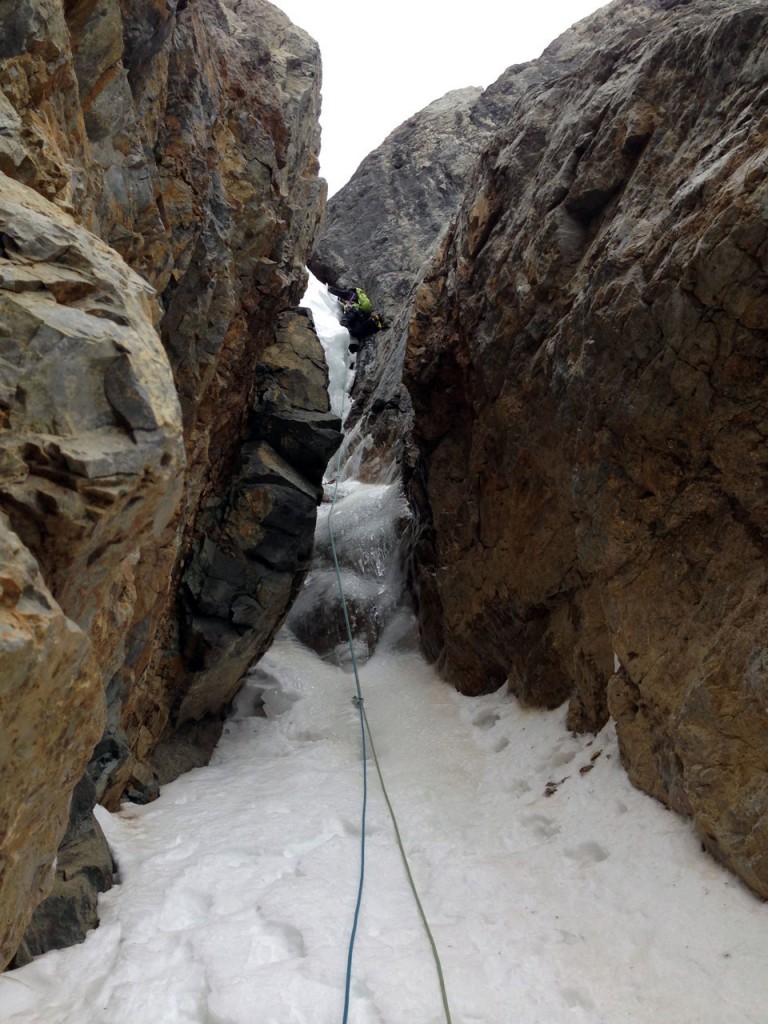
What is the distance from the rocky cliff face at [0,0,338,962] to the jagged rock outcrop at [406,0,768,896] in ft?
10.0

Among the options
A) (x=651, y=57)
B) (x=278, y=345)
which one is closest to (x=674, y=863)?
(x=651, y=57)

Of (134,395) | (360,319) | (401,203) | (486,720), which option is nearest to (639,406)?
(134,395)

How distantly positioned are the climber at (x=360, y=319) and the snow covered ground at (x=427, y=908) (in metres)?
18.4

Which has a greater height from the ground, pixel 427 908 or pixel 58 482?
pixel 58 482

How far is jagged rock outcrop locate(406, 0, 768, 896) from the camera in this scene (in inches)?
189

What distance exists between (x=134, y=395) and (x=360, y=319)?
22095 millimetres

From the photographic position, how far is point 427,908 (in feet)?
17.3

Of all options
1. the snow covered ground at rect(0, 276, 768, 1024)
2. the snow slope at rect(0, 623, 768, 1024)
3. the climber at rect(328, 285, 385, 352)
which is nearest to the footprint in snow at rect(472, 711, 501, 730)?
the snow covered ground at rect(0, 276, 768, 1024)

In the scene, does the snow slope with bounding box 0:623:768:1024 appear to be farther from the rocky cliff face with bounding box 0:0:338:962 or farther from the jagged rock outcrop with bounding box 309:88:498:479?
the jagged rock outcrop with bounding box 309:88:498:479

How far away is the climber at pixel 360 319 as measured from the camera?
960 inches

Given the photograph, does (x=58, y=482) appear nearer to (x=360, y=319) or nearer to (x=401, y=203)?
(x=360, y=319)

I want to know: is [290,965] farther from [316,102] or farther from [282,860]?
[316,102]

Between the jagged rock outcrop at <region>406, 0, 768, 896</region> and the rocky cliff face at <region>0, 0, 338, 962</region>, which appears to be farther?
the jagged rock outcrop at <region>406, 0, 768, 896</region>

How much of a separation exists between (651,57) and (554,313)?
7.89ft
